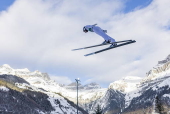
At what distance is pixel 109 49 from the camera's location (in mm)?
21094

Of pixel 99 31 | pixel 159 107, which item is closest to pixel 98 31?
pixel 99 31

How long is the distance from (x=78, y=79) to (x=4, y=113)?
156 m

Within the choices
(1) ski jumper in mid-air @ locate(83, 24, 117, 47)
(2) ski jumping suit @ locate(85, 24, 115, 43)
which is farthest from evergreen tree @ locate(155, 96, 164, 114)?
(2) ski jumping suit @ locate(85, 24, 115, 43)

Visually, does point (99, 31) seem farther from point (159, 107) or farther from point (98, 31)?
point (159, 107)

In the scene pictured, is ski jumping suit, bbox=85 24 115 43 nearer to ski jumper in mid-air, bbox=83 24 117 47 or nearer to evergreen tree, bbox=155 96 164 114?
ski jumper in mid-air, bbox=83 24 117 47

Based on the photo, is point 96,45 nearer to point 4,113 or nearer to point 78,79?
point 78,79

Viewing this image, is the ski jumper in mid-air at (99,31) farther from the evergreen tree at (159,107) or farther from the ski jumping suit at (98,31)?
the evergreen tree at (159,107)

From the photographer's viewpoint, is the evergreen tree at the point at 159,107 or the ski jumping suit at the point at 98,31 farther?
the evergreen tree at the point at 159,107

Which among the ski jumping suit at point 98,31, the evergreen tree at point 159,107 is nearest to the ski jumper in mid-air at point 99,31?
the ski jumping suit at point 98,31

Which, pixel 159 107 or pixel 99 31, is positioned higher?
pixel 99 31

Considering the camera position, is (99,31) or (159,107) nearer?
(99,31)

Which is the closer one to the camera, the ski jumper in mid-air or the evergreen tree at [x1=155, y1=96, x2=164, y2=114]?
the ski jumper in mid-air

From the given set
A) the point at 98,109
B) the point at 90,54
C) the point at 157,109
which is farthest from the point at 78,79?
the point at 90,54

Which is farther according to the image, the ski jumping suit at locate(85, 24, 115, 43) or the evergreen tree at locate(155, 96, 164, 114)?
the evergreen tree at locate(155, 96, 164, 114)
